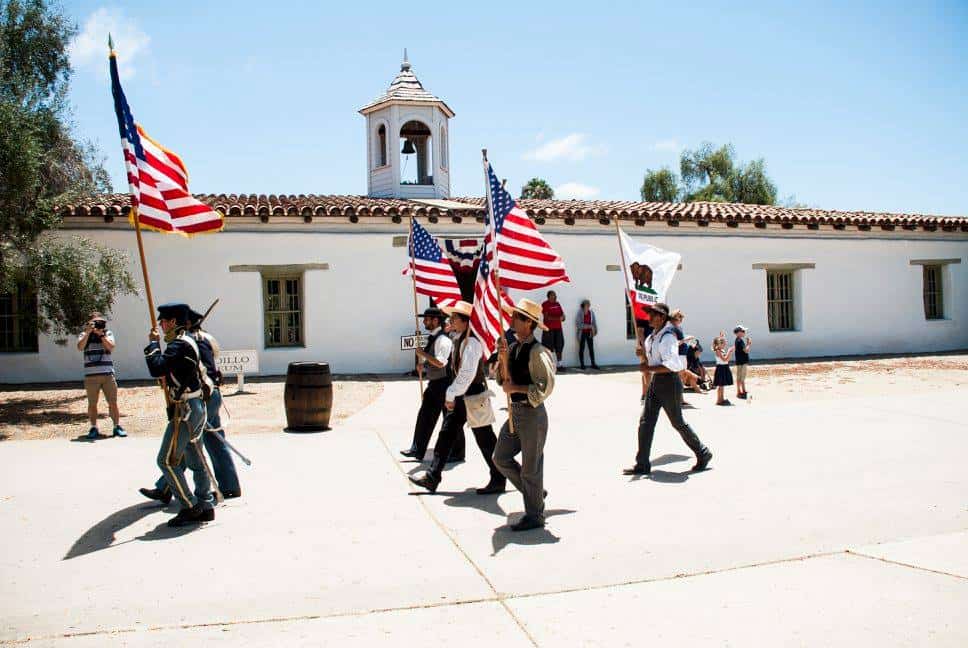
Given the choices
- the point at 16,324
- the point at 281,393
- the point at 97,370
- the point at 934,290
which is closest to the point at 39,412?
the point at 97,370

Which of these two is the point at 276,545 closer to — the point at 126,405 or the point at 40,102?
the point at 126,405

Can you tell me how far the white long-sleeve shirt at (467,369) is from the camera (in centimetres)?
697

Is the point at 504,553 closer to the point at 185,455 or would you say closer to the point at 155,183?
the point at 185,455

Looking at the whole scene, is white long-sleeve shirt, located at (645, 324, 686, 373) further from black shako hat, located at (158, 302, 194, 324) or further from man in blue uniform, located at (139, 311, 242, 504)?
black shako hat, located at (158, 302, 194, 324)

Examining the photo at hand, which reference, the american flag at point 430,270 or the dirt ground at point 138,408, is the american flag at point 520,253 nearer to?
the american flag at point 430,270

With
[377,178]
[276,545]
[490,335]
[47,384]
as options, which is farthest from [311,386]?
[377,178]

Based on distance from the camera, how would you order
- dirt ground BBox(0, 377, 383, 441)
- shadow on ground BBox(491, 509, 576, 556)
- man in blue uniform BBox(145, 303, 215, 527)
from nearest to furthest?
1. shadow on ground BBox(491, 509, 576, 556)
2. man in blue uniform BBox(145, 303, 215, 527)
3. dirt ground BBox(0, 377, 383, 441)

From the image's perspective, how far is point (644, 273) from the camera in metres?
8.48

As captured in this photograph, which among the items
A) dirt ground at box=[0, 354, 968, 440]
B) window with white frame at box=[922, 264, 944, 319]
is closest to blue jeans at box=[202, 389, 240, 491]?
dirt ground at box=[0, 354, 968, 440]

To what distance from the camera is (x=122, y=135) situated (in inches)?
268

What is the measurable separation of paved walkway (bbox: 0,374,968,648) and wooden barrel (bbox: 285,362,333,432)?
3.63 ft

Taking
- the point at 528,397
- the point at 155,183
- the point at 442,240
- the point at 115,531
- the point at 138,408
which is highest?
the point at 442,240

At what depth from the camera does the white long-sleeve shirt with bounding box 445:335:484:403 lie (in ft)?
22.9

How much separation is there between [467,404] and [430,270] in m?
3.68
